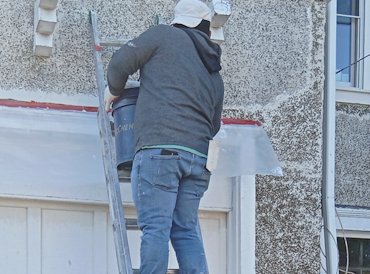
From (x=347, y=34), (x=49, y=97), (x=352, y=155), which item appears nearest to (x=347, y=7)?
(x=347, y=34)

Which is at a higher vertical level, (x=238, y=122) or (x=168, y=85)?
(x=168, y=85)

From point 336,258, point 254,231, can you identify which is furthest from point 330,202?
point 254,231

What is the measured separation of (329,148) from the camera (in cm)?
758

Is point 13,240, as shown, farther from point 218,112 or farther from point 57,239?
point 218,112

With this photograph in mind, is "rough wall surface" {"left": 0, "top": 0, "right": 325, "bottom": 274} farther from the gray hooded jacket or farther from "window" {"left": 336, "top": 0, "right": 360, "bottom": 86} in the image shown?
"window" {"left": 336, "top": 0, "right": 360, "bottom": 86}

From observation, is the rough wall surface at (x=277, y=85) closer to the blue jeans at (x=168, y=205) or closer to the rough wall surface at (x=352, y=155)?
the rough wall surface at (x=352, y=155)

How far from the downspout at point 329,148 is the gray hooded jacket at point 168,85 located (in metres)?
2.09

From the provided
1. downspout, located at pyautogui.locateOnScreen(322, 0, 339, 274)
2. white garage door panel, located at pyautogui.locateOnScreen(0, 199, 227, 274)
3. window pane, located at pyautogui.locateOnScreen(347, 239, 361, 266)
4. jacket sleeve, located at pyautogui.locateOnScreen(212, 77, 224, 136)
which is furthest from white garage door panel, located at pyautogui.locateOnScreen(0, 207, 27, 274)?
window pane, located at pyautogui.locateOnScreen(347, 239, 361, 266)

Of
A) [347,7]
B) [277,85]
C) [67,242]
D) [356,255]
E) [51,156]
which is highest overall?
[347,7]

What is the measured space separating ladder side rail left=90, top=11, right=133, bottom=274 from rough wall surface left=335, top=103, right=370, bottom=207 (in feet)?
8.14

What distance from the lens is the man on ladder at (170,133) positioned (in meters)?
5.38

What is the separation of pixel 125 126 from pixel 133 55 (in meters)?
0.52

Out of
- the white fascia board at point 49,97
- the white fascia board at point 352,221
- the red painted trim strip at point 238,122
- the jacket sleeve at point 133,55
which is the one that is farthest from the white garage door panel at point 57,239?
the white fascia board at point 352,221

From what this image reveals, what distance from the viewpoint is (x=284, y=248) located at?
7051mm
